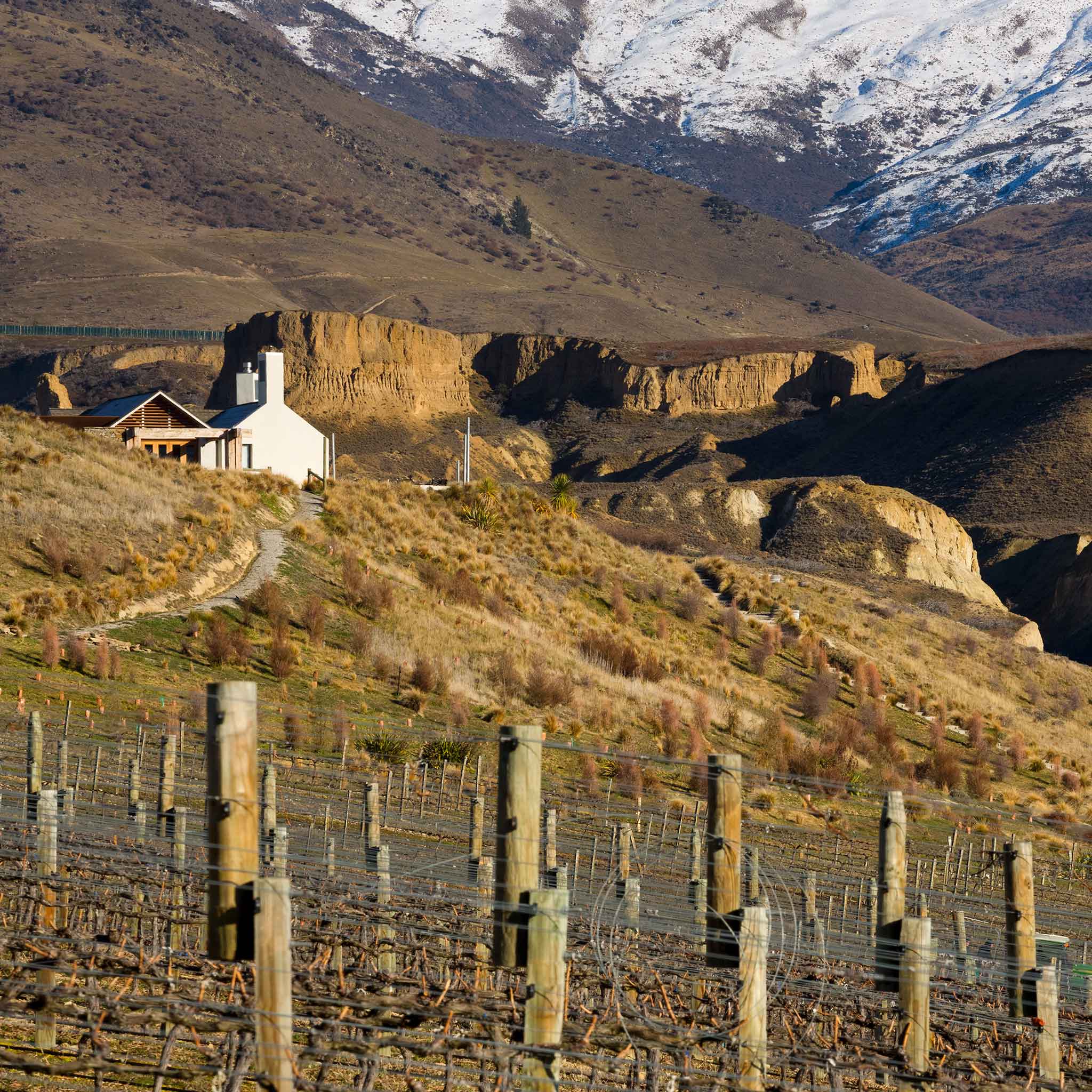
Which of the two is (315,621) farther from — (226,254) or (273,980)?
(226,254)

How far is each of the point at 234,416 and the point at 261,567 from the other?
14.4m

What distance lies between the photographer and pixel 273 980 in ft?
25.8

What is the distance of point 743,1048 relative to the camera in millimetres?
8766

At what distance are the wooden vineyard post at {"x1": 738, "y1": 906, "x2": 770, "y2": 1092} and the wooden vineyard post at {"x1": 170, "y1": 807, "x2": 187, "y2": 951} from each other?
4629mm

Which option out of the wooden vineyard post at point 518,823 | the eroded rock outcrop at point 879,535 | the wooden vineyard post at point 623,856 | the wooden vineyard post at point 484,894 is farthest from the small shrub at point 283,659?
the eroded rock outcrop at point 879,535

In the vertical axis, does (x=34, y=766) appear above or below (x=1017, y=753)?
below

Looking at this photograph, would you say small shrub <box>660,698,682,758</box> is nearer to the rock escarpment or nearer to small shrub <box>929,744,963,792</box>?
small shrub <box>929,744,963,792</box>

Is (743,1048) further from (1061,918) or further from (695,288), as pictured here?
(695,288)

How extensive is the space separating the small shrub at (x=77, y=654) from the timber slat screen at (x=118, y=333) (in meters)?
101

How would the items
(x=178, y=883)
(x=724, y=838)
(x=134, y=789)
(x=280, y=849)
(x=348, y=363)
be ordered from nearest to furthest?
(x=724, y=838) < (x=178, y=883) < (x=280, y=849) < (x=134, y=789) < (x=348, y=363)

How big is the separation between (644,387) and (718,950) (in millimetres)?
106141

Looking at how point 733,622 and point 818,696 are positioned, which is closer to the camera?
point 818,696

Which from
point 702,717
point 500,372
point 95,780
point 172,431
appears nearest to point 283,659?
point 702,717

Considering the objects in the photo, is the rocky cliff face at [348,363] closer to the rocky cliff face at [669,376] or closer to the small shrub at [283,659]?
the rocky cliff face at [669,376]
